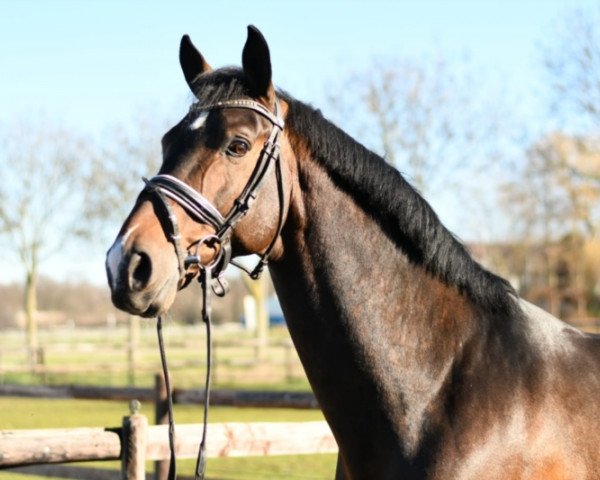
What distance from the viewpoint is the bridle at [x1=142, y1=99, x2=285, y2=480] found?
9.36 feet

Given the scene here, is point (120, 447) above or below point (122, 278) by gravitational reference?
below

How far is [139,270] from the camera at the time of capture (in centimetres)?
275

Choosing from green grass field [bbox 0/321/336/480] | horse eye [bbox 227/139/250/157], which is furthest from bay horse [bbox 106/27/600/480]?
green grass field [bbox 0/321/336/480]

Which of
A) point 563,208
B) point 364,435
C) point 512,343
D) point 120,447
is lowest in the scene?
point 120,447

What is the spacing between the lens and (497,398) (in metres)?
3.02

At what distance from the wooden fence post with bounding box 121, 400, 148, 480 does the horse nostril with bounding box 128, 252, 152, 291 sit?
286 centimetres

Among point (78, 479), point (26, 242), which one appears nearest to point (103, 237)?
point (26, 242)

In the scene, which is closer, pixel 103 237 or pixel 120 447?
pixel 120 447

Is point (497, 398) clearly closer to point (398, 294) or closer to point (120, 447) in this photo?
point (398, 294)

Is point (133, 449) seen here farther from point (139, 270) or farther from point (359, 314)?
point (139, 270)

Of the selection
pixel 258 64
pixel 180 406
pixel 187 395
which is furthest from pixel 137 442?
pixel 180 406

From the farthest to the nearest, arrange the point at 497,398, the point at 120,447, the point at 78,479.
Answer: the point at 78,479, the point at 120,447, the point at 497,398

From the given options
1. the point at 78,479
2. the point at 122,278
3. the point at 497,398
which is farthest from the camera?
the point at 78,479

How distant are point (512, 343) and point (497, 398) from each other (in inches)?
10.0
